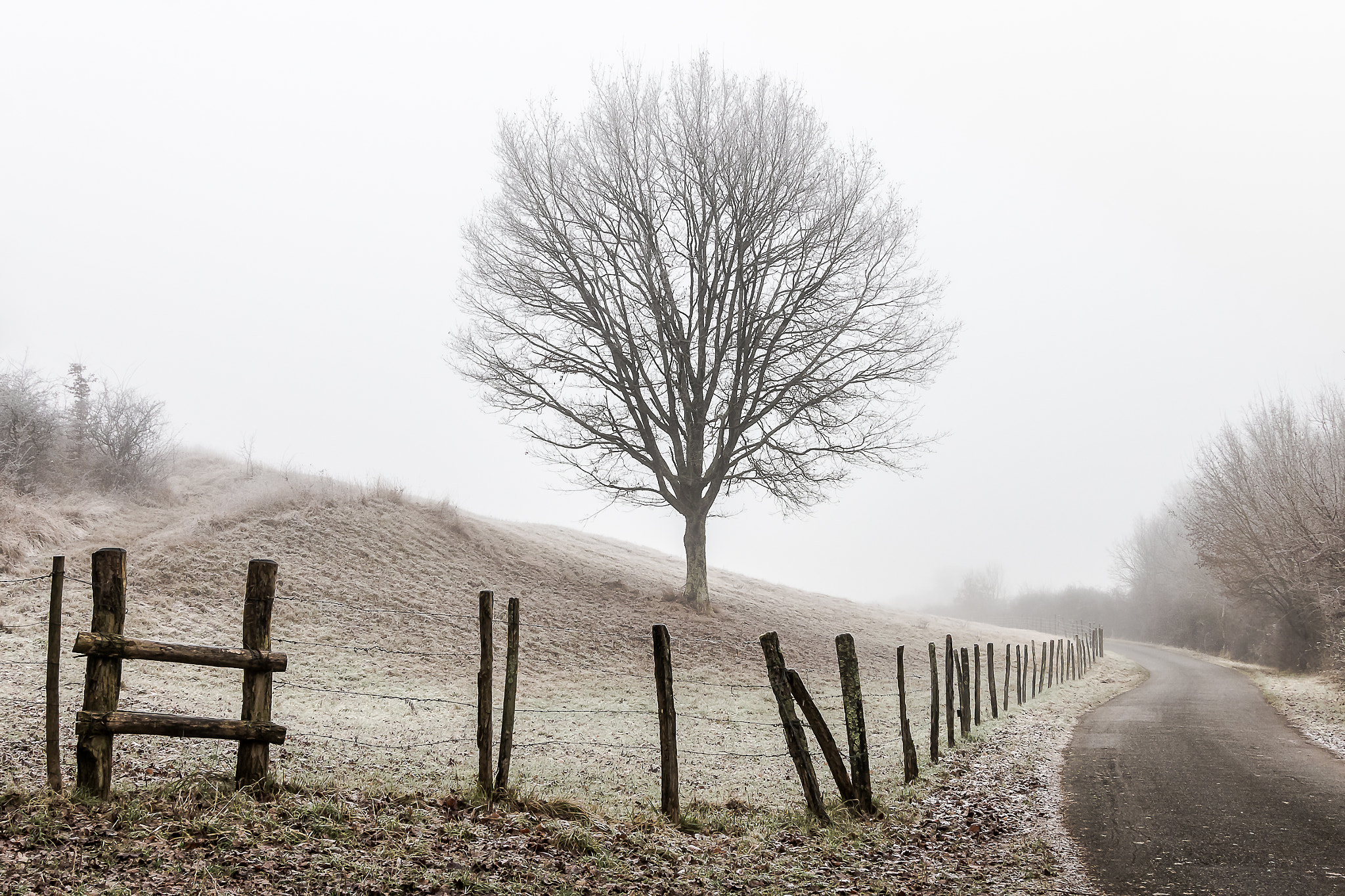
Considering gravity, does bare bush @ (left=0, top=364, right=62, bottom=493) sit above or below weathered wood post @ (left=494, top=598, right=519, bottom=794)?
above

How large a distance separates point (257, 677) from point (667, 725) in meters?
3.90

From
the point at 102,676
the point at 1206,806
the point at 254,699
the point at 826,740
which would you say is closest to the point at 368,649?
the point at 254,699

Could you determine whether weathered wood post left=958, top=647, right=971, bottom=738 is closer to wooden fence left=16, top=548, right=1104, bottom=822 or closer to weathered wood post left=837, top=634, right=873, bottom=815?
weathered wood post left=837, top=634, right=873, bottom=815

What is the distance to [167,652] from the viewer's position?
6.70 m

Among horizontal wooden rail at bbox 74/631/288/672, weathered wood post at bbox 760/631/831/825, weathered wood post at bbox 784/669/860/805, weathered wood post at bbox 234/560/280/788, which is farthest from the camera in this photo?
weathered wood post at bbox 784/669/860/805

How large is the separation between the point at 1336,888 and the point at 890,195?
21680 mm

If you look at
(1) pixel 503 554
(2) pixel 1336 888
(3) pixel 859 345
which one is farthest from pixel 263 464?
(2) pixel 1336 888

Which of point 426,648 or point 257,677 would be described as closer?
point 257,677

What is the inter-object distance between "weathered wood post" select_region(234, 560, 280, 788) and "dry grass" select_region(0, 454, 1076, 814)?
0.83 meters

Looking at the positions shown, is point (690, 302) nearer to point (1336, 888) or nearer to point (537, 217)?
point (537, 217)

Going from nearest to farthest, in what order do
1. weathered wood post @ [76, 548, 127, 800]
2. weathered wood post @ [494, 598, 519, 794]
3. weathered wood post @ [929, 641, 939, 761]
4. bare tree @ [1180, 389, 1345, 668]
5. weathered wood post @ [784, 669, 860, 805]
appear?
weathered wood post @ [76, 548, 127, 800], weathered wood post @ [494, 598, 519, 794], weathered wood post @ [784, 669, 860, 805], weathered wood post @ [929, 641, 939, 761], bare tree @ [1180, 389, 1345, 668]

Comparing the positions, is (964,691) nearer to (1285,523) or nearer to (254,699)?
(254,699)

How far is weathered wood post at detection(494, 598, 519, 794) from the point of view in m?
7.76

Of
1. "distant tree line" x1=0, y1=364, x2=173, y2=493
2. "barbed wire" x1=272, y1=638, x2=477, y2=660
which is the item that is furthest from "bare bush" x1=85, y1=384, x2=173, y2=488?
"barbed wire" x1=272, y1=638, x2=477, y2=660
